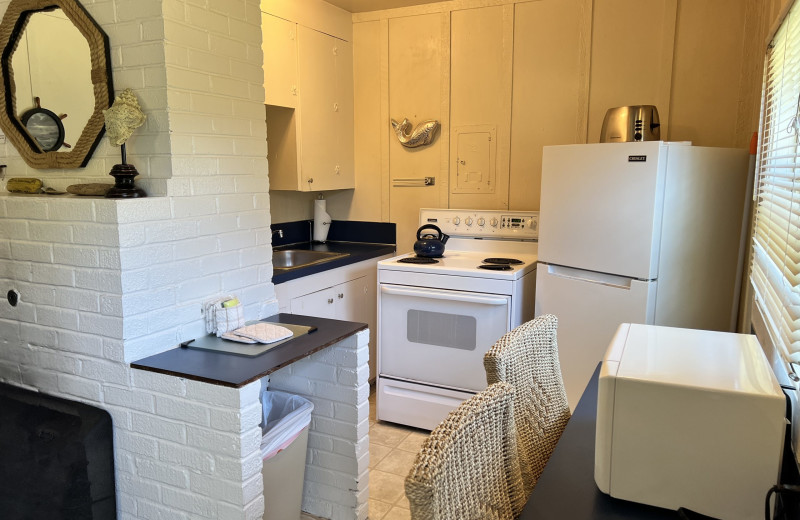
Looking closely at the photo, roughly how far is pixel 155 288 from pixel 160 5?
88 centimetres

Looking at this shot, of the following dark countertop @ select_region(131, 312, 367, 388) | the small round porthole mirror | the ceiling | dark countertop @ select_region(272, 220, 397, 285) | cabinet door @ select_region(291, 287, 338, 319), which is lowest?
cabinet door @ select_region(291, 287, 338, 319)

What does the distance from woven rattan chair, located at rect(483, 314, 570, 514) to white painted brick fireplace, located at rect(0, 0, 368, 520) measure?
0.71 m

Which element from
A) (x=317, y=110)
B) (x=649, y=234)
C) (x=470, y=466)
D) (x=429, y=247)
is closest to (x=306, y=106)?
(x=317, y=110)

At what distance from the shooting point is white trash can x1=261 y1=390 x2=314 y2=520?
6.26 feet

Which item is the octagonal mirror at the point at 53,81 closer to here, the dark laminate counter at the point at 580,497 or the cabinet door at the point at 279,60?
the cabinet door at the point at 279,60

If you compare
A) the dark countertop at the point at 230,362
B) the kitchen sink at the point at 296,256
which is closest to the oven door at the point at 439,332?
the kitchen sink at the point at 296,256

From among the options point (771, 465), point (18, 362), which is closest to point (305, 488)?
point (18, 362)

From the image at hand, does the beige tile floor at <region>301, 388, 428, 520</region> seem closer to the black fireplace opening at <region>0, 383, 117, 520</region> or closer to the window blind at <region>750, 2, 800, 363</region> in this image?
the black fireplace opening at <region>0, 383, 117, 520</region>

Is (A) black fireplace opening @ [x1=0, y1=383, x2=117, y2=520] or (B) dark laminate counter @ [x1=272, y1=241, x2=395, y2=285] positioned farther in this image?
(B) dark laminate counter @ [x1=272, y1=241, x2=395, y2=285]

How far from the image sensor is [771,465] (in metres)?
0.96

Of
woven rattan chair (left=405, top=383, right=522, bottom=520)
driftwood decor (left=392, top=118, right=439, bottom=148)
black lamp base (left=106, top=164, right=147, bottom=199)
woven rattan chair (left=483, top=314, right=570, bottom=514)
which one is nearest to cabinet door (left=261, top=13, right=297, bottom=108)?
driftwood decor (left=392, top=118, right=439, bottom=148)

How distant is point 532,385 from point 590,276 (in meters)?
1.27

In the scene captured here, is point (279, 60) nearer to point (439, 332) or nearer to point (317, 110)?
point (317, 110)

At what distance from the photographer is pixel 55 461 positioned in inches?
67.6
